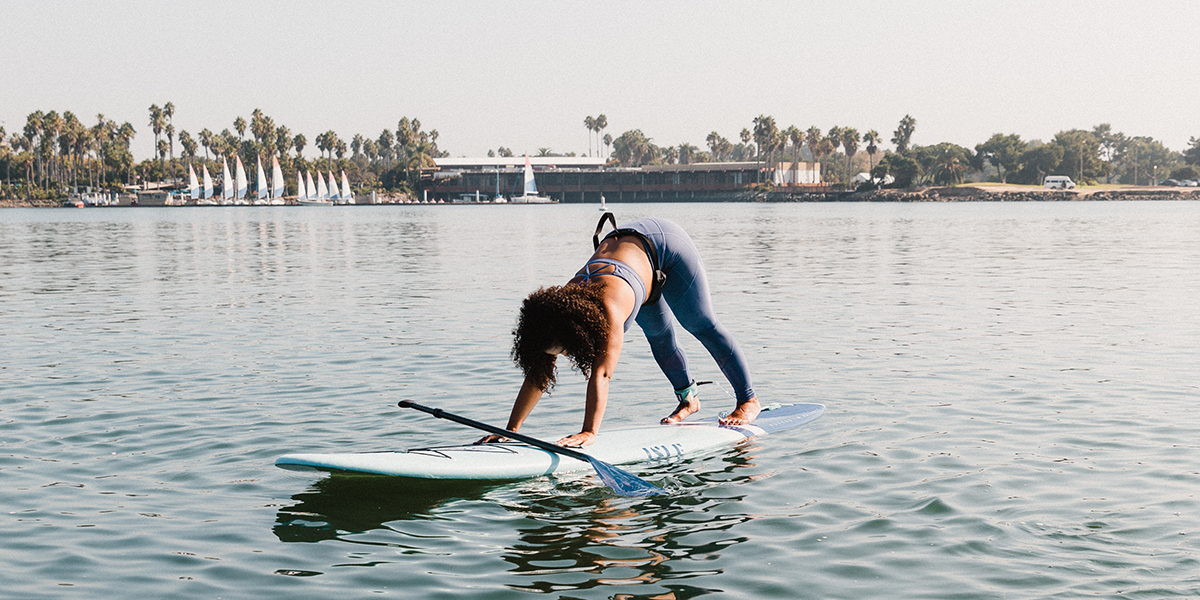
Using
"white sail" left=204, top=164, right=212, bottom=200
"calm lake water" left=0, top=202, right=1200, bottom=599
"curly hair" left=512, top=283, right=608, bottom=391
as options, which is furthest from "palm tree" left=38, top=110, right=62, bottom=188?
"curly hair" left=512, top=283, right=608, bottom=391

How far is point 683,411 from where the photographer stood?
10016mm

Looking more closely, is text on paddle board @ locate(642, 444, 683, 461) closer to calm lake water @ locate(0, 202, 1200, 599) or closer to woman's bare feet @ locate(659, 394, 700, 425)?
calm lake water @ locate(0, 202, 1200, 599)

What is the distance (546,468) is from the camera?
812 centimetres

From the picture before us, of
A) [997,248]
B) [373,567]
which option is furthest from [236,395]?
[997,248]

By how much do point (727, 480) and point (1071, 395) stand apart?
5.17 metres

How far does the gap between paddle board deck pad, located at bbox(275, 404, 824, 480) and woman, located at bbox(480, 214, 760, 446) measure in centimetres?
19

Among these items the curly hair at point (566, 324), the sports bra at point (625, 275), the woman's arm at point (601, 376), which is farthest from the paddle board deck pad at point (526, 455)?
the sports bra at point (625, 275)

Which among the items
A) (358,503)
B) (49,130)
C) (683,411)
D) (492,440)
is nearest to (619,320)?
(492,440)

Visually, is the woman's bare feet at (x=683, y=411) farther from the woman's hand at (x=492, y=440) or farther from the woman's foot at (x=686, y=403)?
the woman's hand at (x=492, y=440)

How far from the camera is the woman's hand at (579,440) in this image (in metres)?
8.23

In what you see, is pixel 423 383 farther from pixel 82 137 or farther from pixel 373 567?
pixel 82 137

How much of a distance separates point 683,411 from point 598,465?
2190mm

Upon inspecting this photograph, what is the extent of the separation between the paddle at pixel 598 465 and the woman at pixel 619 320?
0.25m

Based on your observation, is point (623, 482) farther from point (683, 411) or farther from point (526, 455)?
point (683, 411)
